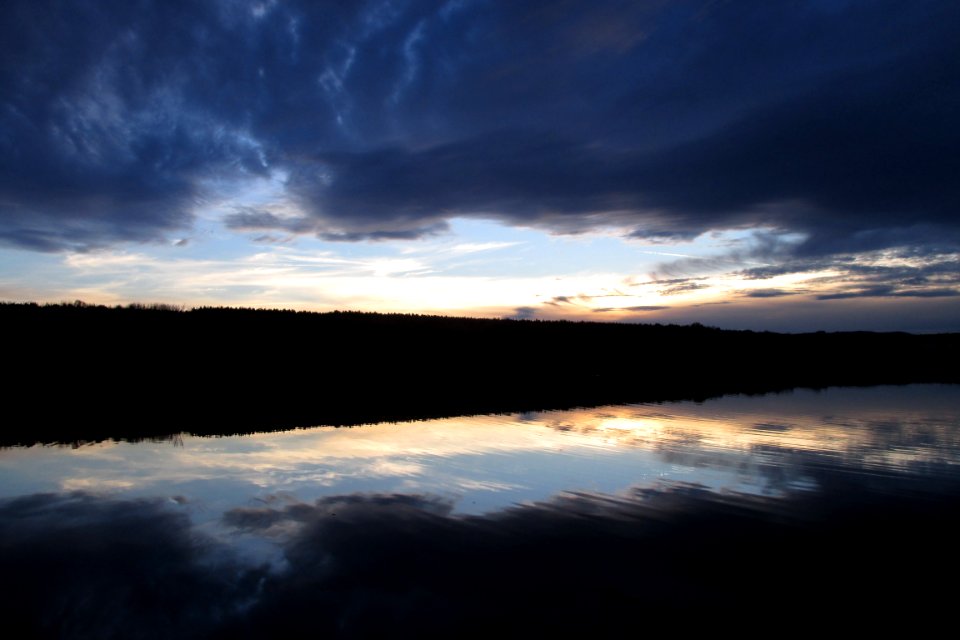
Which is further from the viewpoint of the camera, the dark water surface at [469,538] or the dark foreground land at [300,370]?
the dark foreground land at [300,370]

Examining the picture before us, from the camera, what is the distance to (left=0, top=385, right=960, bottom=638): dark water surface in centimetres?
508

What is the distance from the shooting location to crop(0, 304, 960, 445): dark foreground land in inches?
699

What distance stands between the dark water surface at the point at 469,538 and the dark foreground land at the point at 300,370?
17.5 ft

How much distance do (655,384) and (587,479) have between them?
24.2 meters

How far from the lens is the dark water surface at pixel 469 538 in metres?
5.08

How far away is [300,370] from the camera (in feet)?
103

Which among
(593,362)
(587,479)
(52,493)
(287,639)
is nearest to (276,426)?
(52,493)

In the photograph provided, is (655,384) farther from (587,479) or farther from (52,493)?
(52,493)

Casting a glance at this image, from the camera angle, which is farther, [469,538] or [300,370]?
[300,370]

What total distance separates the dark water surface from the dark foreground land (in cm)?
533

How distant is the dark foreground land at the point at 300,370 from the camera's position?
1775 centimetres

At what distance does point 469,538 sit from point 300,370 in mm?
26293

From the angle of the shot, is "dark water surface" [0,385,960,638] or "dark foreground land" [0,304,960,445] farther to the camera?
"dark foreground land" [0,304,960,445]

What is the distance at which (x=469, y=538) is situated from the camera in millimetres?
6957
